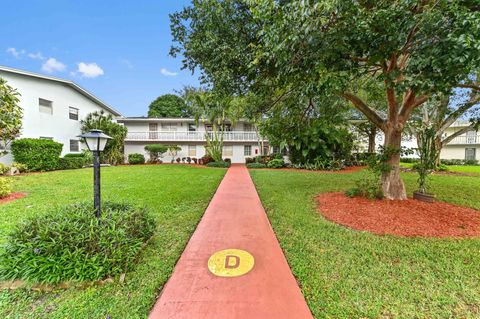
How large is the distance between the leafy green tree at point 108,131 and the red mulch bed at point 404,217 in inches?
667

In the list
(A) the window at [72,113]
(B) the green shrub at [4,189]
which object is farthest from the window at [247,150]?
(B) the green shrub at [4,189]

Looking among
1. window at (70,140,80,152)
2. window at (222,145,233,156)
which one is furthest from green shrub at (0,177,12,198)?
window at (222,145,233,156)

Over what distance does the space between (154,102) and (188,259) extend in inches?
1380

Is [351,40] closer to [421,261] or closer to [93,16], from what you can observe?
[421,261]

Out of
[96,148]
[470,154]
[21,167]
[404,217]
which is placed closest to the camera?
[96,148]

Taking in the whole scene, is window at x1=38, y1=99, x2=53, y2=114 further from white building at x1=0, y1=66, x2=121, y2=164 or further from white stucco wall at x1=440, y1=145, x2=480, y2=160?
white stucco wall at x1=440, y1=145, x2=480, y2=160

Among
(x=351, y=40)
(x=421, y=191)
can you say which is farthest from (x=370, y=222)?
(x=351, y=40)

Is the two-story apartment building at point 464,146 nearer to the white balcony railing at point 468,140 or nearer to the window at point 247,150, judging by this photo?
the white balcony railing at point 468,140

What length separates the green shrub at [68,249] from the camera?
2465mm

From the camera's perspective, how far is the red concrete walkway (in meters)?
2.09

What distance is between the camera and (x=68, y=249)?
2541 mm

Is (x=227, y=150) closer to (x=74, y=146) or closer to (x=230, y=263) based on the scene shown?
(x=74, y=146)

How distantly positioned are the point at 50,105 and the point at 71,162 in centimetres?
436

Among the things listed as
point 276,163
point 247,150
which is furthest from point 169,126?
point 276,163
